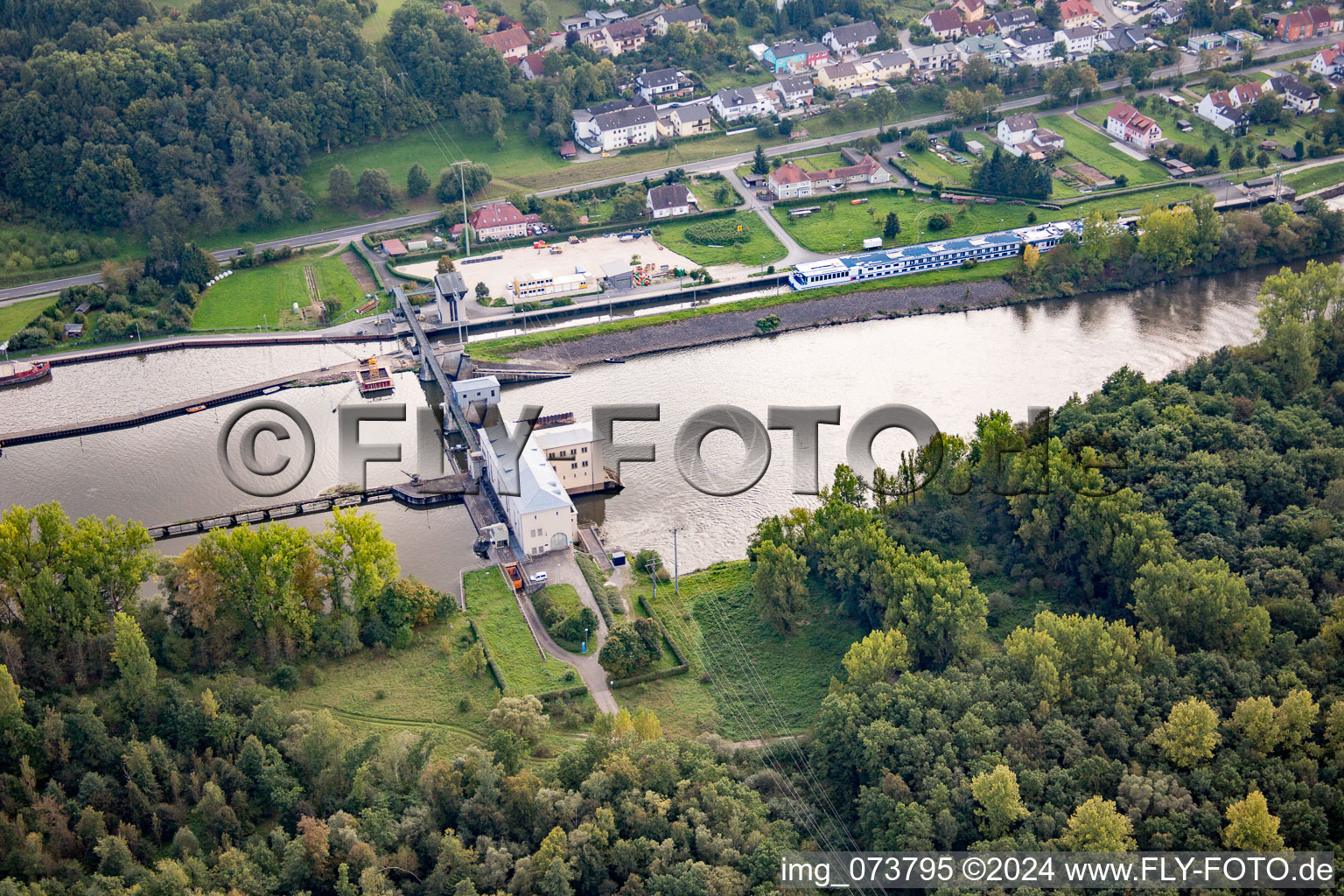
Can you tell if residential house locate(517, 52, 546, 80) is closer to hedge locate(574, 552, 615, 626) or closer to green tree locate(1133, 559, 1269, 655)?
hedge locate(574, 552, 615, 626)

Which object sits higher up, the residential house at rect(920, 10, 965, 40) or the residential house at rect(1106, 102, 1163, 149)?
the residential house at rect(920, 10, 965, 40)

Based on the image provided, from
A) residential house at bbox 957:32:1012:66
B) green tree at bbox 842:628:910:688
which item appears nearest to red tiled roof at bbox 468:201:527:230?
residential house at bbox 957:32:1012:66

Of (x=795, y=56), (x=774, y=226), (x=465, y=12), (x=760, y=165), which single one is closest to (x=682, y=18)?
(x=795, y=56)

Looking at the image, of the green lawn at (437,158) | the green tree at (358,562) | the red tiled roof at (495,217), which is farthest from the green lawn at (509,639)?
the green lawn at (437,158)

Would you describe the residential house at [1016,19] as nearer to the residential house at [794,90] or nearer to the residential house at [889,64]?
the residential house at [889,64]

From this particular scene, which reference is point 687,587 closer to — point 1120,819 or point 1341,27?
point 1120,819

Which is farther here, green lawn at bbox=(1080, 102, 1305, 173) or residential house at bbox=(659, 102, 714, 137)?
residential house at bbox=(659, 102, 714, 137)

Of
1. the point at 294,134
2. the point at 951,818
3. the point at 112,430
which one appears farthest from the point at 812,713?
the point at 294,134
